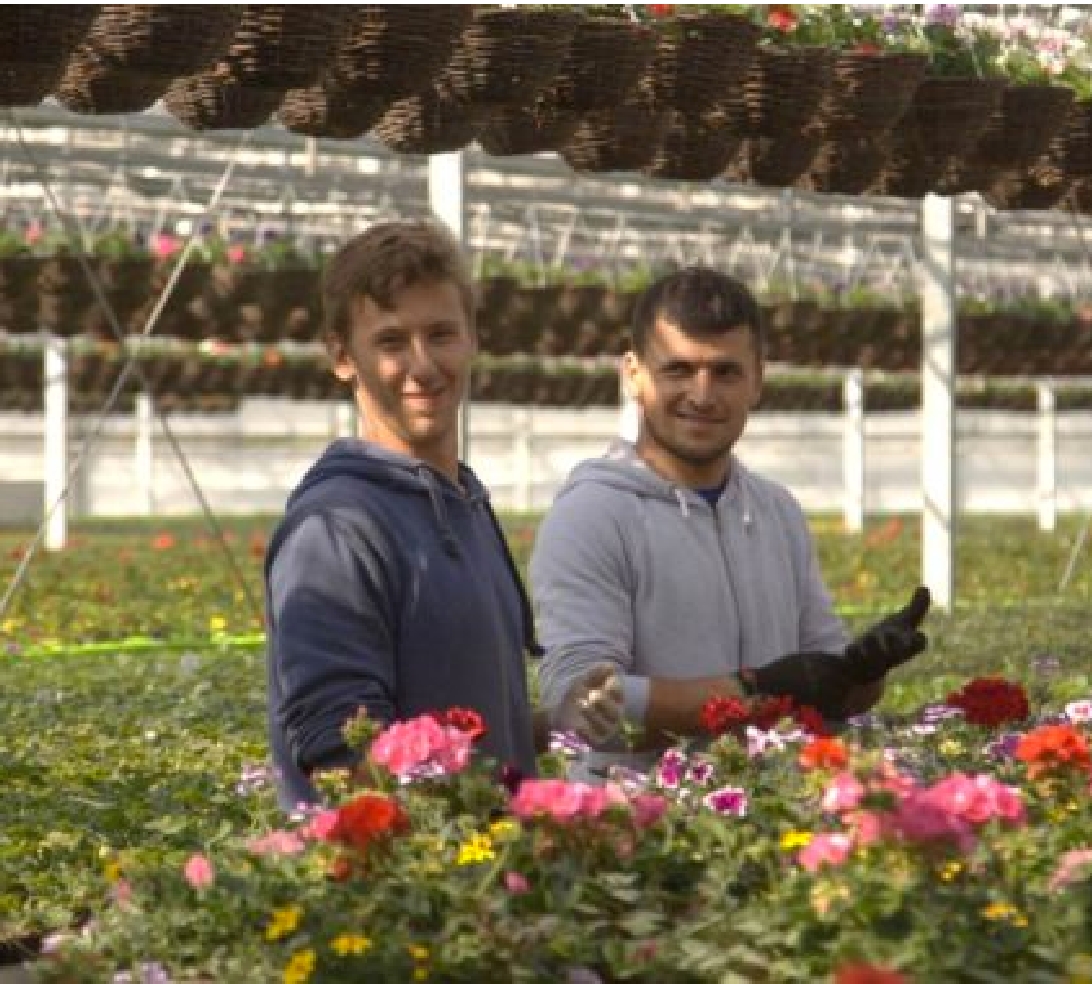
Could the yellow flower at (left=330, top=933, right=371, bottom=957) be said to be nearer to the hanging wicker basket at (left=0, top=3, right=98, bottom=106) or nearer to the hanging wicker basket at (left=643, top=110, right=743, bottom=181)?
the hanging wicker basket at (left=0, top=3, right=98, bottom=106)

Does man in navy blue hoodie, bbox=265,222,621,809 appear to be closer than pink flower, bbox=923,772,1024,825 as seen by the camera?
No

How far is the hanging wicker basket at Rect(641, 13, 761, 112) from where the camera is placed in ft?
20.3

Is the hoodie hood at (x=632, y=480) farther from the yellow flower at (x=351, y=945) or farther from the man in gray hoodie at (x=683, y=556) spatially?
the yellow flower at (x=351, y=945)

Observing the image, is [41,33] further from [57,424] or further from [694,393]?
[57,424]

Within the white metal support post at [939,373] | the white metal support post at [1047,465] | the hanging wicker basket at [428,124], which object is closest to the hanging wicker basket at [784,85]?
the hanging wicker basket at [428,124]

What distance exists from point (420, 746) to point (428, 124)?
364cm

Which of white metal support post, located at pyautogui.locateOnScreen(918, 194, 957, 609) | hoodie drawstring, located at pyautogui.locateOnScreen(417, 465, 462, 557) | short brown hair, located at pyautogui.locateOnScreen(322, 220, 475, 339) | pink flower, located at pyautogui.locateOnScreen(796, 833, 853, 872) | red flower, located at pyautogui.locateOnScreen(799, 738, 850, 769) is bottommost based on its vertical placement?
white metal support post, located at pyautogui.locateOnScreen(918, 194, 957, 609)

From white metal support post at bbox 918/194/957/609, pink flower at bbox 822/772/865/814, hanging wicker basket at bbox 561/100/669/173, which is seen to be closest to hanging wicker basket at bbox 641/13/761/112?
hanging wicker basket at bbox 561/100/669/173

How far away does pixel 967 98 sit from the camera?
7.14m

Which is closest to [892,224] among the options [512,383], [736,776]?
[512,383]

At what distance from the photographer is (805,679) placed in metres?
3.58

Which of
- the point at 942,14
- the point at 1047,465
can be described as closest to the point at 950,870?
the point at 942,14

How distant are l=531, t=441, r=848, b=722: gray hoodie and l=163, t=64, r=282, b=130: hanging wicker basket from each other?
7.11 ft

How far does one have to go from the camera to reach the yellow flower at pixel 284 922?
8.68ft
